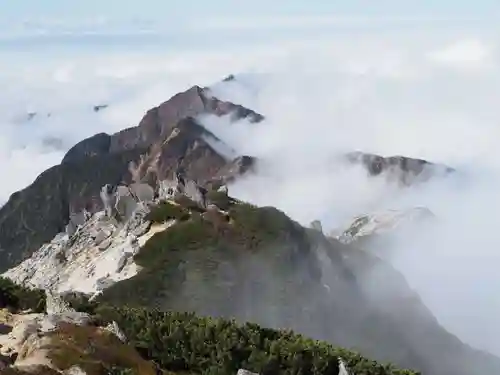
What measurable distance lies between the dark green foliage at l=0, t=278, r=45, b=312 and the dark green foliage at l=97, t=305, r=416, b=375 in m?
8.23

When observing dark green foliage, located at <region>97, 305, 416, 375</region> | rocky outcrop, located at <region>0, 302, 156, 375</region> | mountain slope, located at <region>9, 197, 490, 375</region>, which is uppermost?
mountain slope, located at <region>9, 197, 490, 375</region>

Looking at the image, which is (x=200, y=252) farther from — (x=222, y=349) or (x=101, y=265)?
(x=222, y=349)

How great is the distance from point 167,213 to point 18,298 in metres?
79.4

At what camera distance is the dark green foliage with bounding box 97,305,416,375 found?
103 metres

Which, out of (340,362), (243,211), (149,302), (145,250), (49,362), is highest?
(243,211)

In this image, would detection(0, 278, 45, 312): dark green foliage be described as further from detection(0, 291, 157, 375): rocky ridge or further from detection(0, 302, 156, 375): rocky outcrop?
detection(0, 302, 156, 375): rocky outcrop

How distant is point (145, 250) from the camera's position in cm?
17462

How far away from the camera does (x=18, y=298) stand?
11156 cm

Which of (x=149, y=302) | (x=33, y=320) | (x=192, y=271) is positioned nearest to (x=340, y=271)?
(x=192, y=271)

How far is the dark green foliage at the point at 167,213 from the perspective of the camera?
187625 mm

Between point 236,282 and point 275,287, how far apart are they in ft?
29.5

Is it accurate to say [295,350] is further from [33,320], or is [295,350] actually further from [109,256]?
[109,256]

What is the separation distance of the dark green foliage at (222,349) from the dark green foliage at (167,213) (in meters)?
69.7

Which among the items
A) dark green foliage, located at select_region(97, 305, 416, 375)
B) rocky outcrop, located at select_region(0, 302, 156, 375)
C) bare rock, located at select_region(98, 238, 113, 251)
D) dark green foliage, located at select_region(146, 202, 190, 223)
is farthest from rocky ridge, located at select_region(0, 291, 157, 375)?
bare rock, located at select_region(98, 238, 113, 251)
